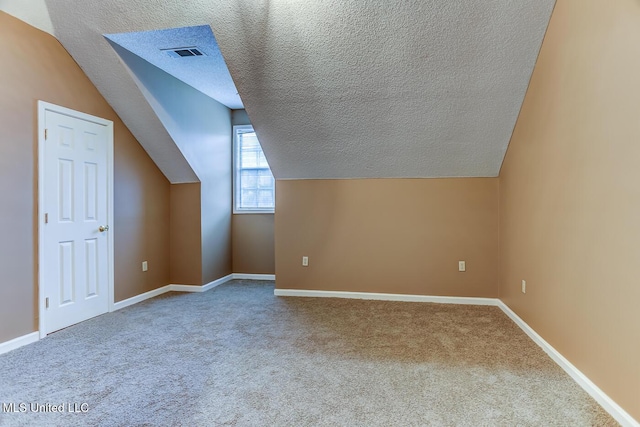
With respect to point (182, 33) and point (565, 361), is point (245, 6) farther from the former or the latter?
point (565, 361)

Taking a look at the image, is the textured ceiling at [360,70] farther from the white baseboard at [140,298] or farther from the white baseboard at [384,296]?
the white baseboard at [140,298]

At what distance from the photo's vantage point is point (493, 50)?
2.65 m

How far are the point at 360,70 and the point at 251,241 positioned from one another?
3.12 meters

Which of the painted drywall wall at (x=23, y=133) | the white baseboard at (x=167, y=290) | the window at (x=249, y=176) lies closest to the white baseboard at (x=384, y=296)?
the white baseboard at (x=167, y=290)

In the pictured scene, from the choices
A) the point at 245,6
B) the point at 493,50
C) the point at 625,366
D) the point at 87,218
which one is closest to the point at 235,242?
the point at 87,218

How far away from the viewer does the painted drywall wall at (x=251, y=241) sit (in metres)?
5.15

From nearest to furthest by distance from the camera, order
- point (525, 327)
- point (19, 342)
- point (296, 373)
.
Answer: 1. point (296, 373)
2. point (19, 342)
3. point (525, 327)

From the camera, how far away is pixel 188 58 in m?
3.50

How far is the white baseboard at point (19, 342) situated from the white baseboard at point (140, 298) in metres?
0.86

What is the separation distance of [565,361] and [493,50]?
2254 mm

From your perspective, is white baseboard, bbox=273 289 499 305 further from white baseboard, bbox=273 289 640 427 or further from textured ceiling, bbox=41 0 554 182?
textured ceiling, bbox=41 0 554 182

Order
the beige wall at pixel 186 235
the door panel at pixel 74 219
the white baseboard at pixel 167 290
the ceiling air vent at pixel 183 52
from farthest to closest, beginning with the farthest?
1. the beige wall at pixel 186 235
2. the white baseboard at pixel 167 290
3. the ceiling air vent at pixel 183 52
4. the door panel at pixel 74 219

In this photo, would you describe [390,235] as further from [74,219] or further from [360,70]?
[74,219]

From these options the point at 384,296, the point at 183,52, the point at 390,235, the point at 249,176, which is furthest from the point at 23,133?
the point at 384,296
